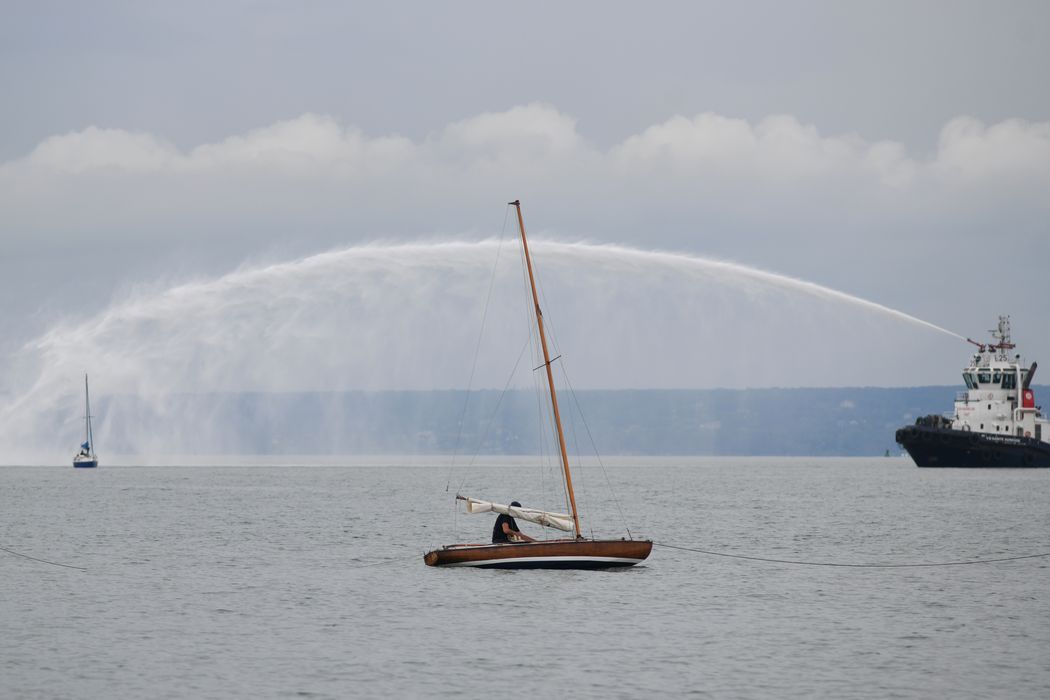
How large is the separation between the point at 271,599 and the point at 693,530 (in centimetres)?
3685

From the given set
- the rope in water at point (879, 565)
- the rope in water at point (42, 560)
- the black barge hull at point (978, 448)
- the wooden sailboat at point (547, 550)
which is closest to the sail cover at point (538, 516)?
the wooden sailboat at point (547, 550)

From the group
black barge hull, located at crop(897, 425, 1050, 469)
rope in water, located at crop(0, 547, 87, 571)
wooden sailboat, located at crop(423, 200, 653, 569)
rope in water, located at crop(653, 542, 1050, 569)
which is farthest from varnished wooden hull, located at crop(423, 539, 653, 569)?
black barge hull, located at crop(897, 425, 1050, 469)

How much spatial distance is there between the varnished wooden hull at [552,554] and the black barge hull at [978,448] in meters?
95.8

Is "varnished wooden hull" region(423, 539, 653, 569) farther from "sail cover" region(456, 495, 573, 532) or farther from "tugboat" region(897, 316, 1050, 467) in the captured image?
"tugboat" region(897, 316, 1050, 467)

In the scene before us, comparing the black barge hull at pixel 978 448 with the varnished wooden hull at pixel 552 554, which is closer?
the varnished wooden hull at pixel 552 554

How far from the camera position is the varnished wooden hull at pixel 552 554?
48.7 m

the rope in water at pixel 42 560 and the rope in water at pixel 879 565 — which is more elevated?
the rope in water at pixel 42 560

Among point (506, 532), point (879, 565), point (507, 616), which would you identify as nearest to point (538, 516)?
point (506, 532)

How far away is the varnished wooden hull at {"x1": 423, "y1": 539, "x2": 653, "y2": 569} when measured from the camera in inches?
1916

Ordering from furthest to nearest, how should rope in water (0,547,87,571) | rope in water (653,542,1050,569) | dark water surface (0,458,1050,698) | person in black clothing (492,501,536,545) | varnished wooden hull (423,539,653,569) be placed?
1. rope in water (653,542,1050,569)
2. rope in water (0,547,87,571)
3. person in black clothing (492,501,536,545)
4. varnished wooden hull (423,539,653,569)
5. dark water surface (0,458,1050,698)

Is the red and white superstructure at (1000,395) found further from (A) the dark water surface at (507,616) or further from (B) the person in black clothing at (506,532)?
(B) the person in black clothing at (506,532)

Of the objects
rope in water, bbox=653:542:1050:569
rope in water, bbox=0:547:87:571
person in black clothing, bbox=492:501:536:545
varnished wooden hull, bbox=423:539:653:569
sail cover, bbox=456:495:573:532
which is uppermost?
sail cover, bbox=456:495:573:532

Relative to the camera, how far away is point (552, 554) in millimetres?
48719

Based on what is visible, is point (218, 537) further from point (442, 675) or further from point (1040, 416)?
point (1040, 416)
